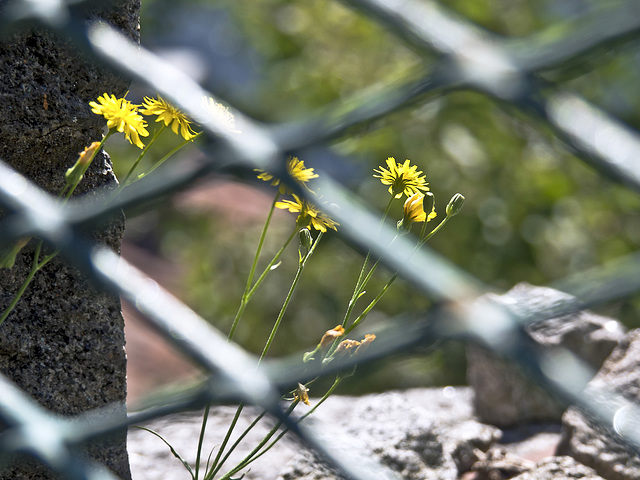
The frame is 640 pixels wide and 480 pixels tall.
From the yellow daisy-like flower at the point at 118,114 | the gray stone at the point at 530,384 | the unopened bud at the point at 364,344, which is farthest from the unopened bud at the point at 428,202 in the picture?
the gray stone at the point at 530,384

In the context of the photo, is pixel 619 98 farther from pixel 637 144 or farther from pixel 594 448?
pixel 637 144

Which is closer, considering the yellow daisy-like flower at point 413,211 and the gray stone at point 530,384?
the yellow daisy-like flower at point 413,211

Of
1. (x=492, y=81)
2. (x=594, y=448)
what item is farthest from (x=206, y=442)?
(x=492, y=81)

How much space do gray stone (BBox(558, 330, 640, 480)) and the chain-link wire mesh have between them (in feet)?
1.64

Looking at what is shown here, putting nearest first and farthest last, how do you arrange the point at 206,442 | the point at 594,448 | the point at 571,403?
1. the point at 571,403
2. the point at 594,448
3. the point at 206,442

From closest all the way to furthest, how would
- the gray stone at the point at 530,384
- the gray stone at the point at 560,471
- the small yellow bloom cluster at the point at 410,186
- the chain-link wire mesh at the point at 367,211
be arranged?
the chain-link wire mesh at the point at 367,211
the small yellow bloom cluster at the point at 410,186
the gray stone at the point at 560,471
the gray stone at the point at 530,384

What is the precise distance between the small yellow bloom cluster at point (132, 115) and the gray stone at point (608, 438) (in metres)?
0.49

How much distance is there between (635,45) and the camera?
0.28 metres

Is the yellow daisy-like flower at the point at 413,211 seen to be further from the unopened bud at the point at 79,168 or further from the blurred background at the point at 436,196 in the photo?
→ the blurred background at the point at 436,196

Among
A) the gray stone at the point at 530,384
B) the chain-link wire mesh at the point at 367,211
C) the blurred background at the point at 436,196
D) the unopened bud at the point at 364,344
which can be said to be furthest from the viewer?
the blurred background at the point at 436,196

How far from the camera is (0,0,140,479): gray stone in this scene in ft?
1.91

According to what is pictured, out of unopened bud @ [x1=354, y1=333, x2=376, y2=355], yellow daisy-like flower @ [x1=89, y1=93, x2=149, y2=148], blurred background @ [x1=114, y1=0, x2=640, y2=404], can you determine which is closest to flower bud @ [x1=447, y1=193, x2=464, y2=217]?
unopened bud @ [x1=354, y1=333, x2=376, y2=355]

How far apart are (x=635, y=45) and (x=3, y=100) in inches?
18.5

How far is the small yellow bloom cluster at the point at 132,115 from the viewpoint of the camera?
19.6 inches
